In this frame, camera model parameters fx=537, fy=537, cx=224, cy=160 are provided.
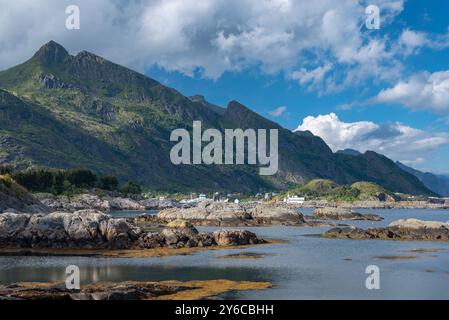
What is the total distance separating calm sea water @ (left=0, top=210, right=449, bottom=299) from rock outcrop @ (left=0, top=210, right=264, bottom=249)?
30.6 feet

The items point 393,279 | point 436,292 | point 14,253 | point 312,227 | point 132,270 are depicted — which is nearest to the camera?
point 436,292

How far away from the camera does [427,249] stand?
91.2 meters

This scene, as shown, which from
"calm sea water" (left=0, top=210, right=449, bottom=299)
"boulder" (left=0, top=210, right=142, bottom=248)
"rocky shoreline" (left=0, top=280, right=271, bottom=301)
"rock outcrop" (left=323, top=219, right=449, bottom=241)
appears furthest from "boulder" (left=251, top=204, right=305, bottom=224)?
"rocky shoreline" (left=0, top=280, right=271, bottom=301)

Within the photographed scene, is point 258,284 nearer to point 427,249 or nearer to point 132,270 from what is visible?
point 132,270

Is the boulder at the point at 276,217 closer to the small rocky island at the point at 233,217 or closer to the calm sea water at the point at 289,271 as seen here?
the small rocky island at the point at 233,217

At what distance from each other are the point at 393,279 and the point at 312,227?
309ft

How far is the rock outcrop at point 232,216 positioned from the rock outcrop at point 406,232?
4291 centimetres

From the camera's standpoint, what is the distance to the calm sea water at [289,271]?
2090 inches

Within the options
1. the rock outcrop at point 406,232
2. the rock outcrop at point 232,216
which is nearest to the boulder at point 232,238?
the rock outcrop at point 406,232

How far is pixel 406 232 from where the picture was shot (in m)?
113

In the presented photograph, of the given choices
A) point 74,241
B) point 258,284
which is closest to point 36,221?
point 74,241

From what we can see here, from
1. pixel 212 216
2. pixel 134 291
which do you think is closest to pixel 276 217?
pixel 212 216
